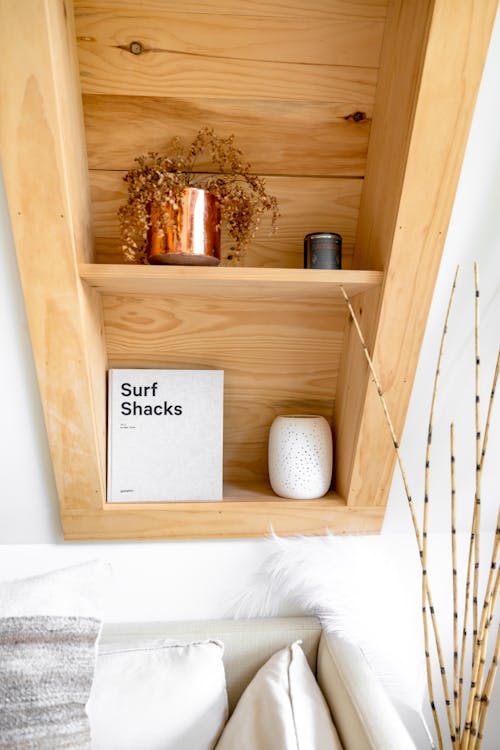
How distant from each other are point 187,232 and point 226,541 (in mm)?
789

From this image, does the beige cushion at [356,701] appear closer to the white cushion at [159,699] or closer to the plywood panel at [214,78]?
the white cushion at [159,699]

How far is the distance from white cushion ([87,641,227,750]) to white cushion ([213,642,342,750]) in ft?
0.19

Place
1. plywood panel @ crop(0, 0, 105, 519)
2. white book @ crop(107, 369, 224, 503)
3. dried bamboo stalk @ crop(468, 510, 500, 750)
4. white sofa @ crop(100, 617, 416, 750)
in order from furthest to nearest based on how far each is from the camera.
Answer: white book @ crop(107, 369, 224, 503)
white sofa @ crop(100, 617, 416, 750)
dried bamboo stalk @ crop(468, 510, 500, 750)
plywood panel @ crop(0, 0, 105, 519)

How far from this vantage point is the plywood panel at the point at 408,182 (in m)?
0.97

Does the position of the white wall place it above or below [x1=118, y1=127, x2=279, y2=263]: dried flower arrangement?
below

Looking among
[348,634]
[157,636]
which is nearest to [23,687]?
[157,636]

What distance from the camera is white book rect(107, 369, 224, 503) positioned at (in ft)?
4.50

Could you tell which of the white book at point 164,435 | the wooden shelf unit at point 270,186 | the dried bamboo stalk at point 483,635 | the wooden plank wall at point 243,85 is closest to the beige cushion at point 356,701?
the dried bamboo stalk at point 483,635

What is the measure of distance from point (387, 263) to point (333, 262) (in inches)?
4.5

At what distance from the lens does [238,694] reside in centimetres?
138

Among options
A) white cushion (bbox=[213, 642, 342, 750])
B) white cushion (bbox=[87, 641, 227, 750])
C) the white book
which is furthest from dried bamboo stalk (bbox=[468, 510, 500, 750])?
the white book

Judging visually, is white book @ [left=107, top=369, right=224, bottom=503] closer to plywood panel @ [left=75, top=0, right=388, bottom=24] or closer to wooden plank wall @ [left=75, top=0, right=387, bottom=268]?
wooden plank wall @ [left=75, top=0, right=387, bottom=268]

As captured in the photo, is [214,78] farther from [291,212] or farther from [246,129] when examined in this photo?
[291,212]

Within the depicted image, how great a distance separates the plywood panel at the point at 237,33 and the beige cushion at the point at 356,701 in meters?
1.21
